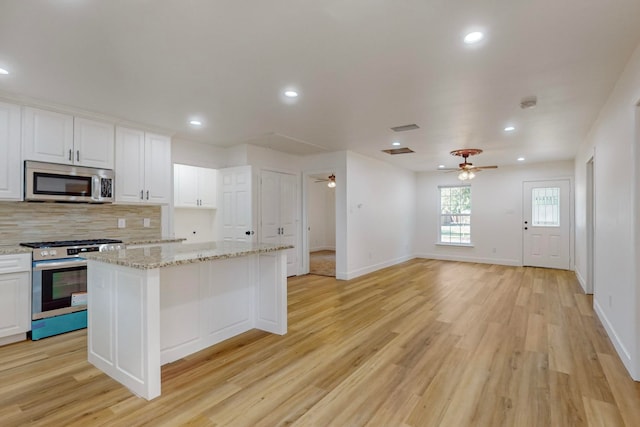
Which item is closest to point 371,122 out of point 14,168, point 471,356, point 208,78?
point 208,78

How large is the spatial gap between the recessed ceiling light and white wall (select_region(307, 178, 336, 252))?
874 centimetres

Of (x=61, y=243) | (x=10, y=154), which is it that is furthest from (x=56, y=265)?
(x=10, y=154)

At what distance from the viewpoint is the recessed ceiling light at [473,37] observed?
7.25ft

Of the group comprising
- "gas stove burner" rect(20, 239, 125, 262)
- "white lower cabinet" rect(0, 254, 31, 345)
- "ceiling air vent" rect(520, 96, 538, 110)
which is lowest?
"white lower cabinet" rect(0, 254, 31, 345)

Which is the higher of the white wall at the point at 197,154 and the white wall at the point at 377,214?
the white wall at the point at 197,154

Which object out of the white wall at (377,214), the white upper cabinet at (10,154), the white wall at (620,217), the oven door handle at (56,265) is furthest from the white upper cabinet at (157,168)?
the white wall at (620,217)

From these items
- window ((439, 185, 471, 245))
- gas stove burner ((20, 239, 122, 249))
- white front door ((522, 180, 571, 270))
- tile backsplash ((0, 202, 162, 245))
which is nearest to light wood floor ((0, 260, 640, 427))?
gas stove burner ((20, 239, 122, 249))

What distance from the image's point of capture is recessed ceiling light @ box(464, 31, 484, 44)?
2.21 meters

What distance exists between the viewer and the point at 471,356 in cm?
287

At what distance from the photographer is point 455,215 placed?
8672 mm

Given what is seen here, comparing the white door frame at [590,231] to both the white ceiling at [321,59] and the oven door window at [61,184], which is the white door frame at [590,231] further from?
the oven door window at [61,184]

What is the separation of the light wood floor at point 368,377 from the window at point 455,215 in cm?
446

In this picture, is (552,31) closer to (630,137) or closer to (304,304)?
(630,137)

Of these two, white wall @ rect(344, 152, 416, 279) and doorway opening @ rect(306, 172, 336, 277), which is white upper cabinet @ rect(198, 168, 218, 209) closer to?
white wall @ rect(344, 152, 416, 279)
